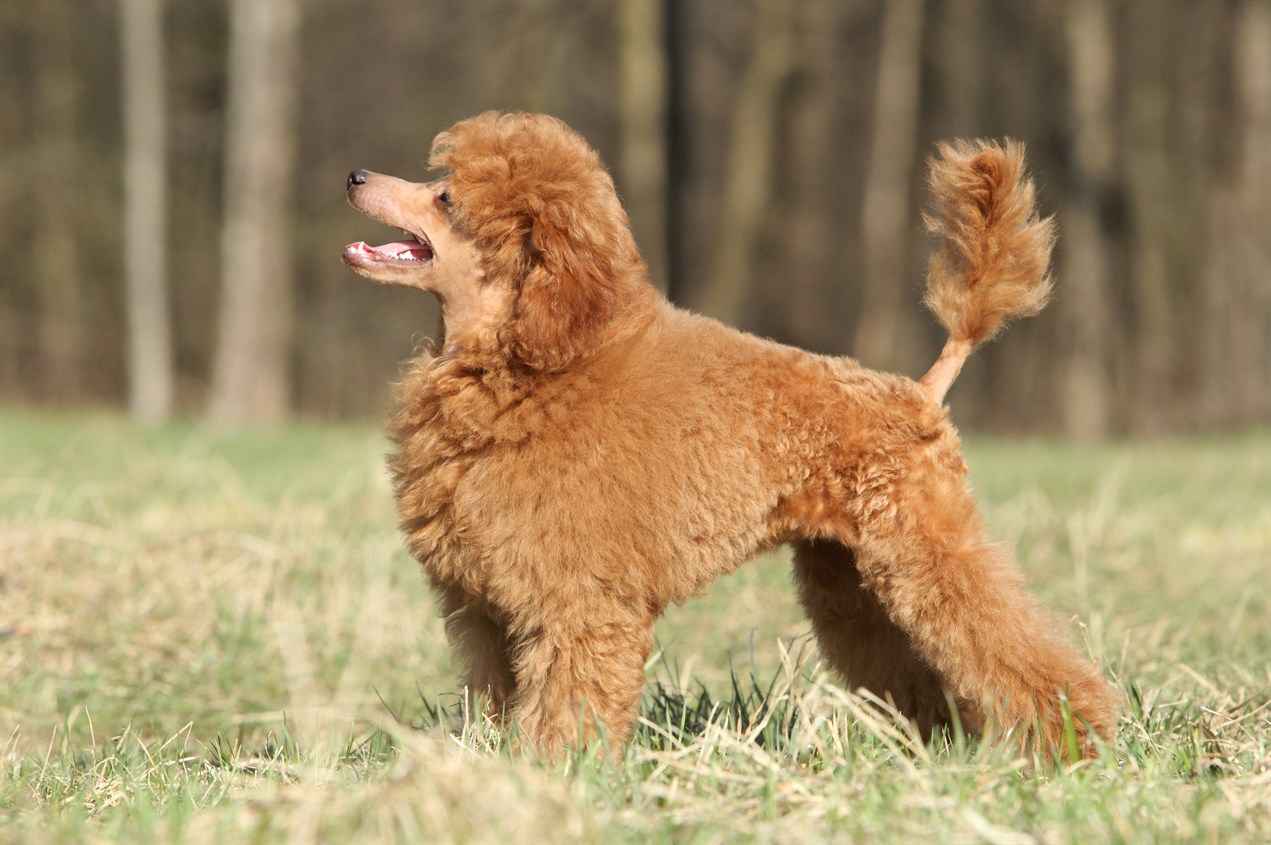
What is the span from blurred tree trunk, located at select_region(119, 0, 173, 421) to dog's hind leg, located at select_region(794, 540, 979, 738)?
1423cm

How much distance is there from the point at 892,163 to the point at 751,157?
572 centimetres

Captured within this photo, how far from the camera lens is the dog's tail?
12.6 feet

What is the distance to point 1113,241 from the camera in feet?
62.8

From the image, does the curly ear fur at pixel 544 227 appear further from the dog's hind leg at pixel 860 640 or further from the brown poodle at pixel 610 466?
the dog's hind leg at pixel 860 640

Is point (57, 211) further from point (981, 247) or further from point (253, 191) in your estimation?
point (981, 247)

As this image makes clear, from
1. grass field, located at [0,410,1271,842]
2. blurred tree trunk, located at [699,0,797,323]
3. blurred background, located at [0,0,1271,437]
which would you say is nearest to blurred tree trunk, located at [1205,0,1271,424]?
blurred background, located at [0,0,1271,437]

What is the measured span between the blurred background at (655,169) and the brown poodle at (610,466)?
1159cm

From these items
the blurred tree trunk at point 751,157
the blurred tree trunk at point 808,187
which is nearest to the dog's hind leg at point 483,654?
the blurred tree trunk at point 751,157

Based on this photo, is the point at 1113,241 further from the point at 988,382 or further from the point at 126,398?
the point at 126,398

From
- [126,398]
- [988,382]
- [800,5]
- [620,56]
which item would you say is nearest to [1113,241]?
[988,382]

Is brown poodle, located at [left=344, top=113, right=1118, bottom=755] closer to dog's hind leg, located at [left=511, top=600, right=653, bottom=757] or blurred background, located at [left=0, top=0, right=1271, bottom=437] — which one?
dog's hind leg, located at [left=511, top=600, right=653, bottom=757]

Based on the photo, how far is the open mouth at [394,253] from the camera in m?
3.74

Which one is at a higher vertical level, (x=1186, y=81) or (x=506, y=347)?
(x=1186, y=81)

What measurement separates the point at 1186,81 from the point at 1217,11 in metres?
1.04
